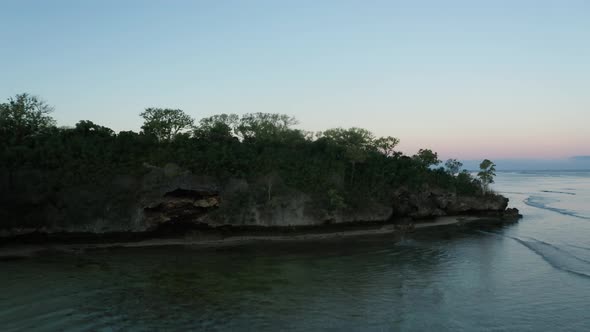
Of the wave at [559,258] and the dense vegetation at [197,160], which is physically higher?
the dense vegetation at [197,160]

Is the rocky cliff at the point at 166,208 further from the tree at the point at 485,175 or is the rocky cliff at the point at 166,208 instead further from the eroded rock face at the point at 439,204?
the tree at the point at 485,175

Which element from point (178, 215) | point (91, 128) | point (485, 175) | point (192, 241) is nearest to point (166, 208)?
point (178, 215)

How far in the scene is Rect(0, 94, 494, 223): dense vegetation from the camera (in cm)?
4109

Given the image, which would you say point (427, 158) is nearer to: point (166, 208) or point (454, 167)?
point (454, 167)

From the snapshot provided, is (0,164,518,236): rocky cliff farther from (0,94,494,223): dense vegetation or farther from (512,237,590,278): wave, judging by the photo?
(512,237,590,278): wave

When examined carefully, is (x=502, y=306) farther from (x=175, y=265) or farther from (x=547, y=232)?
(x=547, y=232)

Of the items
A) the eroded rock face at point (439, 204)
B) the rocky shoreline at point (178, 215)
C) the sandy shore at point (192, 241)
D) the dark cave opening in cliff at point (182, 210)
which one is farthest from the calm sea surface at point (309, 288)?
the eroded rock face at point (439, 204)

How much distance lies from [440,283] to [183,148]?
33612 millimetres

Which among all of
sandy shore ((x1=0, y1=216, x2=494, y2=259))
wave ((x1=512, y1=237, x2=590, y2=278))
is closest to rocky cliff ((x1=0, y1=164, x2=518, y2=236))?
sandy shore ((x1=0, y1=216, x2=494, y2=259))

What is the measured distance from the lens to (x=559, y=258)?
1262 inches

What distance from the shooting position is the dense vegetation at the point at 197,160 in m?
41.1

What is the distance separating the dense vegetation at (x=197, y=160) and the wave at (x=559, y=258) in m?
18.1

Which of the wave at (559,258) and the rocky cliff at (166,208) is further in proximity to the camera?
the rocky cliff at (166,208)

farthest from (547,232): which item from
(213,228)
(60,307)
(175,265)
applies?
(60,307)
